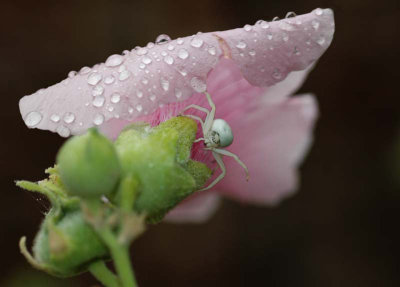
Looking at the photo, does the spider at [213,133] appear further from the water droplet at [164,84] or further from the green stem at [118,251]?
the green stem at [118,251]

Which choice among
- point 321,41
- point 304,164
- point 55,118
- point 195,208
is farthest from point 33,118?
point 304,164

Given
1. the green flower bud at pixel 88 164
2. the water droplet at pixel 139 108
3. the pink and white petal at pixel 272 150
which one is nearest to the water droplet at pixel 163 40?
the water droplet at pixel 139 108

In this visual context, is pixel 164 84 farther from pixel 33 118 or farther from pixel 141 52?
pixel 33 118

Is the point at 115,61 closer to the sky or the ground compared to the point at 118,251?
closer to the sky

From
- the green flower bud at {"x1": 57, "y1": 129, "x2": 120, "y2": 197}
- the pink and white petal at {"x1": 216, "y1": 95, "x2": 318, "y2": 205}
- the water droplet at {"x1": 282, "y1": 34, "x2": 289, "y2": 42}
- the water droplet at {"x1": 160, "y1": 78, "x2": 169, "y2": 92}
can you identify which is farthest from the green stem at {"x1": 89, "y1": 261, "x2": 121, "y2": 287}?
the pink and white petal at {"x1": 216, "y1": 95, "x2": 318, "y2": 205}

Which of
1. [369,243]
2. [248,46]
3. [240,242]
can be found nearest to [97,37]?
[240,242]

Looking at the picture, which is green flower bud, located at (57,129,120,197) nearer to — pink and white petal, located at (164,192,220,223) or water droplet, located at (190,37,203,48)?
water droplet, located at (190,37,203,48)
